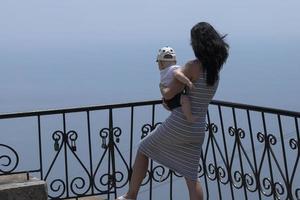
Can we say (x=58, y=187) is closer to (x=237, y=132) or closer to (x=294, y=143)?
(x=237, y=132)

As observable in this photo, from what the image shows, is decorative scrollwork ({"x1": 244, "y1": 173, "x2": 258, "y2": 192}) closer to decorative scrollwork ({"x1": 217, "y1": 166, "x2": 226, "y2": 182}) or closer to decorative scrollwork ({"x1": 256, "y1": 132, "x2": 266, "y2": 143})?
decorative scrollwork ({"x1": 217, "y1": 166, "x2": 226, "y2": 182})

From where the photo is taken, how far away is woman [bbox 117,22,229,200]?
5461 millimetres

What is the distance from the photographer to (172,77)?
18.3 feet

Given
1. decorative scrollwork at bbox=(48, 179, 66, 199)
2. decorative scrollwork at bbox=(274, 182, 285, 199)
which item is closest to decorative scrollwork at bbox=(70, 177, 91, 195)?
decorative scrollwork at bbox=(48, 179, 66, 199)

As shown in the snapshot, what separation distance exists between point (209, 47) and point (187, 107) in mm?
524

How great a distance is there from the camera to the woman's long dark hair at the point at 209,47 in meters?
5.44

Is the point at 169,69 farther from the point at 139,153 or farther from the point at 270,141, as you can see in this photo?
the point at 270,141

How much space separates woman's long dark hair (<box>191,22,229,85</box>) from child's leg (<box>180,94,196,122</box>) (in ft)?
0.78

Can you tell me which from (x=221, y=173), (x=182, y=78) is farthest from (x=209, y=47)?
(x=221, y=173)

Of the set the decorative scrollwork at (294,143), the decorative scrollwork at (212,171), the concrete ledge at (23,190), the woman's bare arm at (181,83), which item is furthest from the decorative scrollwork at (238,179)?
the concrete ledge at (23,190)

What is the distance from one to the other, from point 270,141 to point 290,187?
0.46 metres

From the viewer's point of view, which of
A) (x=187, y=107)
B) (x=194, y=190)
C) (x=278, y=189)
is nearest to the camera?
(x=187, y=107)

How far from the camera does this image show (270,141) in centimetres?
Answer: 630

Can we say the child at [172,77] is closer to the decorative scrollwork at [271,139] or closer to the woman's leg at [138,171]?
the woman's leg at [138,171]
